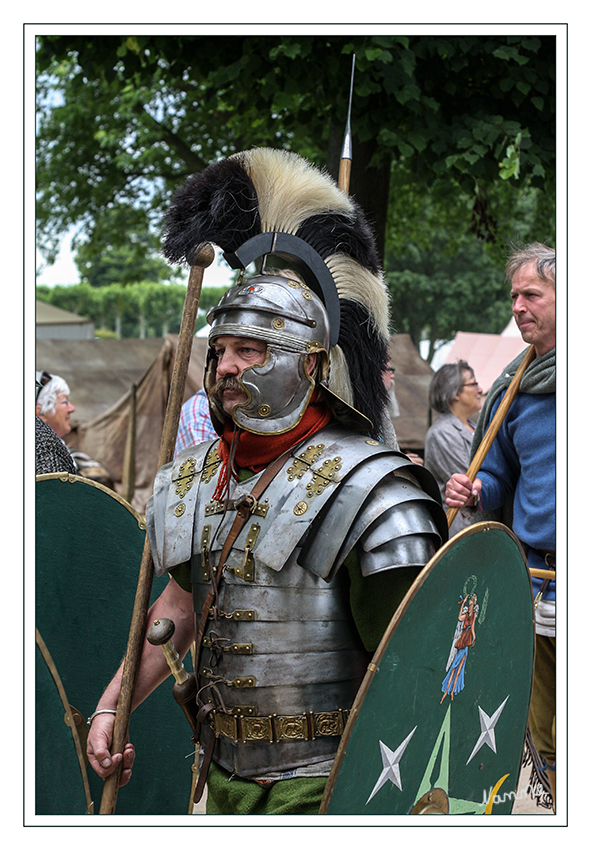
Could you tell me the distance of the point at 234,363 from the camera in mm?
2133

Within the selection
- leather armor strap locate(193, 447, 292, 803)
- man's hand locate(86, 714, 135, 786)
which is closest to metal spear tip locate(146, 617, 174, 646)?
leather armor strap locate(193, 447, 292, 803)

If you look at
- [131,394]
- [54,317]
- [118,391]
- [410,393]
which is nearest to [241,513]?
[410,393]

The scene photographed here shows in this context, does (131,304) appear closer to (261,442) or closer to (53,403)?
(53,403)

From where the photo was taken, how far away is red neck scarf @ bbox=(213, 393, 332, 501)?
219 centimetres

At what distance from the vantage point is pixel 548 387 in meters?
3.26

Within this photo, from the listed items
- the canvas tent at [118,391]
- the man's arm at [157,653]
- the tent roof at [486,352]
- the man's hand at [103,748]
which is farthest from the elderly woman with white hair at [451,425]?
the tent roof at [486,352]

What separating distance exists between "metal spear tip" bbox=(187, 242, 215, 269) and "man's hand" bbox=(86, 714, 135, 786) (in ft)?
3.93

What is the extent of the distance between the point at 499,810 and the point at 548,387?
1.60 m

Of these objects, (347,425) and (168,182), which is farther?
(168,182)

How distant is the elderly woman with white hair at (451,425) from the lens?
5.11 m

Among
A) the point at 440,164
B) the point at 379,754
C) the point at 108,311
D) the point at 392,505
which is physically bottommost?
the point at 379,754

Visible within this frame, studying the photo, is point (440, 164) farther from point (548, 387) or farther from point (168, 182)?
point (168, 182)

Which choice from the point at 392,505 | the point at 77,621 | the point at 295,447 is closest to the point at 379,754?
the point at 392,505

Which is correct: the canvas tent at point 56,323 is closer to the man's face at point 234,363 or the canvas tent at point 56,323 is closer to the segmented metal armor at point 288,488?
the segmented metal armor at point 288,488
